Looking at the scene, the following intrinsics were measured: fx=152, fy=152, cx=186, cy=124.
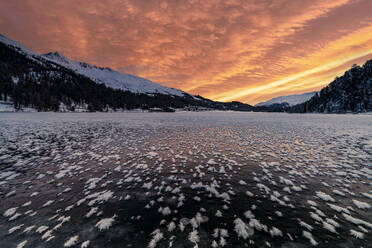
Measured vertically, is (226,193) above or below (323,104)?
below

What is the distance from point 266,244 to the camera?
14.8 feet

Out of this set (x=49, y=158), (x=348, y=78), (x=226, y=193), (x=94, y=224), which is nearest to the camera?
(x=94, y=224)

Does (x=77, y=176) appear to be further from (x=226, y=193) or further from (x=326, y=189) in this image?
(x=326, y=189)

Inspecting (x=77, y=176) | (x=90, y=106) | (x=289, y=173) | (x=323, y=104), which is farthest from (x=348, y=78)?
(x=90, y=106)

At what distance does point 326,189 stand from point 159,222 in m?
8.34

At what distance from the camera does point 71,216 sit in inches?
228

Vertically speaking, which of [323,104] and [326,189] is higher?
[323,104]

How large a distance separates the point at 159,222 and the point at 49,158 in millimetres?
11971

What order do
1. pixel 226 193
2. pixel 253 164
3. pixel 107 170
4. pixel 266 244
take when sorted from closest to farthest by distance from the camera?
pixel 266 244 < pixel 226 193 < pixel 107 170 < pixel 253 164

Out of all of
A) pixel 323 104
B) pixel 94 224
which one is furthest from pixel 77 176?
pixel 323 104

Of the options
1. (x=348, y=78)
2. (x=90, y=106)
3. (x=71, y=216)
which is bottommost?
Answer: (x=71, y=216)

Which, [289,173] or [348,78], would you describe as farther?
[348,78]

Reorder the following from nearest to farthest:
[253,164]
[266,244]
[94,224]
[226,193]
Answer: [266,244] < [94,224] < [226,193] < [253,164]

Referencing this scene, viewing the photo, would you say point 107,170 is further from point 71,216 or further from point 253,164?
point 253,164
